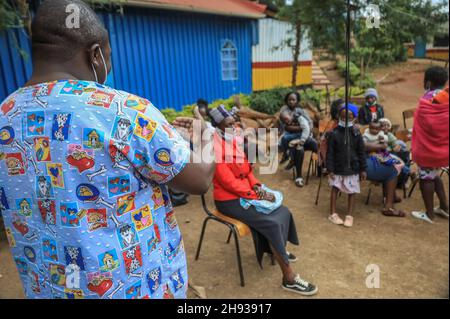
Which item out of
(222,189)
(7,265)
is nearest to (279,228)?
(222,189)

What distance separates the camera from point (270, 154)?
7.07 metres

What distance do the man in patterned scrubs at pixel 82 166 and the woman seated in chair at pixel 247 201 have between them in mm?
1843

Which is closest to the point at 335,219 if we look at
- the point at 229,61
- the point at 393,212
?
the point at 393,212

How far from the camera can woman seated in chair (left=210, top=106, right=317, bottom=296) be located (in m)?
2.92

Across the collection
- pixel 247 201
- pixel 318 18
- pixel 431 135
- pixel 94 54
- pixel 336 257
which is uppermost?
pixel 318 18

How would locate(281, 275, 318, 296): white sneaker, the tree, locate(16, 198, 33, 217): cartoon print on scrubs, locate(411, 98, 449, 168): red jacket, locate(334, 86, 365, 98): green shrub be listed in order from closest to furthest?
1. locate(16, 198, 33, 217): cartoon print on scrubs
2. locate(281, 275, 318, 296): white sneaker
3. locate(411, 98, 449, 168): red jacket
4. the tree
5. locate(334, 86, 365, 98): green shrub

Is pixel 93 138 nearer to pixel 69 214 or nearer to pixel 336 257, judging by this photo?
pixel 69 214

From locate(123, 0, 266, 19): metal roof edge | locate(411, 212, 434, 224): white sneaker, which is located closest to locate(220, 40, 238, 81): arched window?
locate(123, 0, 266, 19): metal roof edge

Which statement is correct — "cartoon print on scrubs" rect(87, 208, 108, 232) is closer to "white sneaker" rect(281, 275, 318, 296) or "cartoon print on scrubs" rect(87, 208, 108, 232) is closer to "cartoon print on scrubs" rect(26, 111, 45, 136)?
"cartoon print on scrubs" rect(26, 111, 45, 136)

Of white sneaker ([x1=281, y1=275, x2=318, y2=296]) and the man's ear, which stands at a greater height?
the man's ear

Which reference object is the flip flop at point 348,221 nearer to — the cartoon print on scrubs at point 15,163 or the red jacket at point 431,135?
the red jacket at point 431,135

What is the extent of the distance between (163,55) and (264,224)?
5.55 meters

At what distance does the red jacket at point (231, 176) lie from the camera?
9.95ft

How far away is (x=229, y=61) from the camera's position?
376 inches
